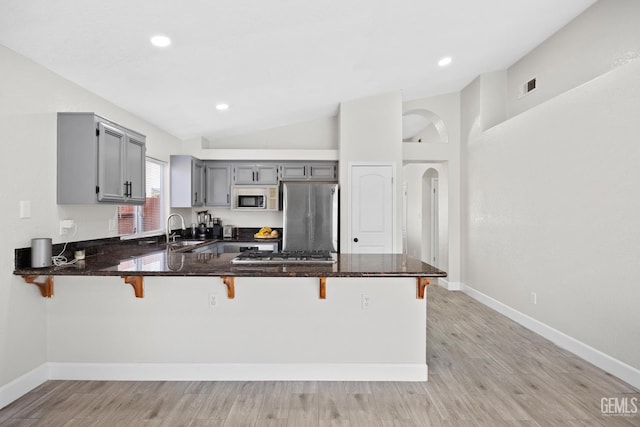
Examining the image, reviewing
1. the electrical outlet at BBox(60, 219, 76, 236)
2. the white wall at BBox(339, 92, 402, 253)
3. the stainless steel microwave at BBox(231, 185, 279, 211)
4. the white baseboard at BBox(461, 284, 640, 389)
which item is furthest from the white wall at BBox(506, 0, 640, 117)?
the electrical outlet at BBox(60, 219, 76, 236)

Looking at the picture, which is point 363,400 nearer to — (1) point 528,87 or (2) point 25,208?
(2) point 25,208

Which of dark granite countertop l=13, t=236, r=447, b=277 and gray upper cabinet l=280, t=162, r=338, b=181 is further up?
gray upper cabinet l=280, t=162, r=338, b=181

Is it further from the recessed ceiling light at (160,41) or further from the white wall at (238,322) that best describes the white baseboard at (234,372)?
the recessed ceiling light at (160,41)

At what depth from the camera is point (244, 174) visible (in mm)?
5336

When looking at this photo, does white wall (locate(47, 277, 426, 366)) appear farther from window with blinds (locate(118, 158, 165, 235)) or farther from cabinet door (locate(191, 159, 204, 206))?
cabinet door (locate(191, 159, 204, 206))

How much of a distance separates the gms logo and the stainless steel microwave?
419 centimetres

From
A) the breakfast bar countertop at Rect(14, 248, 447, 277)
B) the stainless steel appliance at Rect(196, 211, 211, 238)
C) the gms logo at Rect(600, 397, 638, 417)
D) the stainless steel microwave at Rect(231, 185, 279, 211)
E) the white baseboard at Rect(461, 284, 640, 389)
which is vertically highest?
the stainless steel microwave at Rect(231, 185, 279, 211)

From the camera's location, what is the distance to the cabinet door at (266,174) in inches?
209

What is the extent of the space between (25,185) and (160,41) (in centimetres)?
142

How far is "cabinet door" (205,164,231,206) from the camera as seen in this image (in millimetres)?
5332

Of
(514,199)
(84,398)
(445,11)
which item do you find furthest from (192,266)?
(514,199)

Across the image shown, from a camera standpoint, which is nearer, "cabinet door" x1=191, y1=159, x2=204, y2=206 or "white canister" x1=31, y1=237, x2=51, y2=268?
"white canister" x1=31, y1=237, x2=51, y2=268

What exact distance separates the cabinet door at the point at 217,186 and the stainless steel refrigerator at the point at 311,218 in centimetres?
103

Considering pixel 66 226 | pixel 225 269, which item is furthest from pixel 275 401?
pixel 66 226
